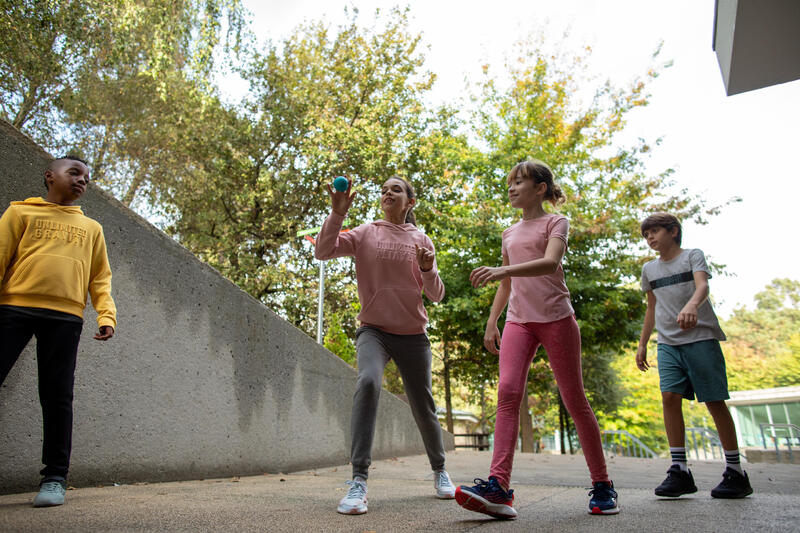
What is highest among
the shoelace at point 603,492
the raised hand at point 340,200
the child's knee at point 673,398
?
the raised hand at point 340,200

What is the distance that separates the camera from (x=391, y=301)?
3.19 meters

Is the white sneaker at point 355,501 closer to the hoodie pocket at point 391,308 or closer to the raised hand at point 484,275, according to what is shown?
the hoodie pocket at point 391,308

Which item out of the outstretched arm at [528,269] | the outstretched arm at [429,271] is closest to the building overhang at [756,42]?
the outstretched arm at [528,269]

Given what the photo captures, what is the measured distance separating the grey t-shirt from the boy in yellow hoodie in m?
3.33

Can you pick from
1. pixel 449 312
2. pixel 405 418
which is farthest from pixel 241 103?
pixel 405 418

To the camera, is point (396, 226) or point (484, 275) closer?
point (484, 275)

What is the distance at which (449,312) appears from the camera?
48.9 feet

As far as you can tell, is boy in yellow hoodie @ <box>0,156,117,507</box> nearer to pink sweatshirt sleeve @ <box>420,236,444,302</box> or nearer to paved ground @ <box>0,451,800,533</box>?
paved ground @ <box>0,451,800,533</box>

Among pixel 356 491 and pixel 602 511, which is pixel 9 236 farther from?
pixel 602 511

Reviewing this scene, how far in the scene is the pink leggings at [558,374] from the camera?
8.96 ft

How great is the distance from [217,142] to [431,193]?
7.15 metres

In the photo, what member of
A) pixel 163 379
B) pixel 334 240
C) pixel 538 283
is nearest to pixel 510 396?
pixel 538 283

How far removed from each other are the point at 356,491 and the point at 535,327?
4.03 ft

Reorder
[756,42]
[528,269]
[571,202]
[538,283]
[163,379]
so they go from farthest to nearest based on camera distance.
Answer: [571,202], [756,42], [163,379], [538,283], [528,269]
